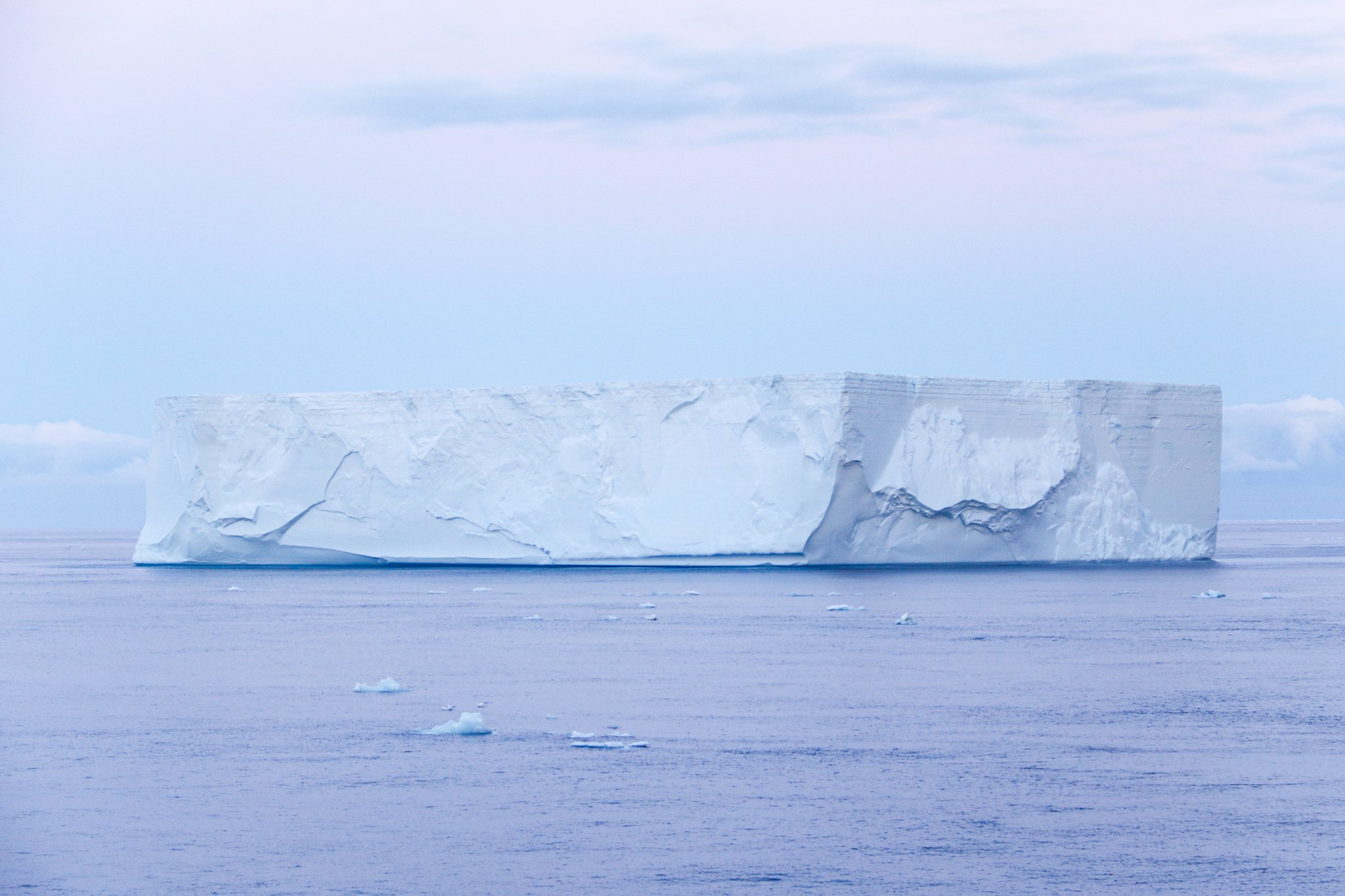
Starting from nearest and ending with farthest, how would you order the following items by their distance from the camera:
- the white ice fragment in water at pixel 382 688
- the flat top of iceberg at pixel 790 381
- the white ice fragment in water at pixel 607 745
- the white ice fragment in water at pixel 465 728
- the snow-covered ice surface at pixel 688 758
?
the snow-covered ice surface at pixel 688 758 → the white ice fragment in water at pixel 607 745 → the white ice fragment in water at pixel 465 728 → the white ice fragment in water at pixel 382 688 → the flat top of iceberg at pixel 790 381

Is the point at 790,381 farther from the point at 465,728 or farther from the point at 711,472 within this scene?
the point at 465,728

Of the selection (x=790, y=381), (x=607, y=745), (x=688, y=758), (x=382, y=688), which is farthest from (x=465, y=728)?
(x=790, y=381)

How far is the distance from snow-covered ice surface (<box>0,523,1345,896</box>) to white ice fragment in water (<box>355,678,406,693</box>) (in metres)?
0.21

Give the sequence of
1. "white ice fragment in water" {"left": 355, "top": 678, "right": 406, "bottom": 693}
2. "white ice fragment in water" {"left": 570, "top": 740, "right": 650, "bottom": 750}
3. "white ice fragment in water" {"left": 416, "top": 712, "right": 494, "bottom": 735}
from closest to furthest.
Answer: "white ice fragment in water" {"left": 570, "top": 740, "right": 650, "bottom": 750}, "white ice fragment in water" {"left": 416, "top": 712, "right": 494, "bottom": 735}, "white ice fragment in water" {"left": 355, "top": 678, "right": 406, "bottom": 693}

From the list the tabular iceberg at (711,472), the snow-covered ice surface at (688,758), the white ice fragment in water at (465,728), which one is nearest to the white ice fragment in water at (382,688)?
the snow-covered ice surface at (688,758)

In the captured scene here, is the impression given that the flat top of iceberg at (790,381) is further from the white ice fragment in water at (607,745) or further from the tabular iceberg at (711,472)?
the white ice fragment in water at (607,745)

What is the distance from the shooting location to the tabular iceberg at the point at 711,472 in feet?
61.3

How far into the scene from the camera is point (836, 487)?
18141 millimetres

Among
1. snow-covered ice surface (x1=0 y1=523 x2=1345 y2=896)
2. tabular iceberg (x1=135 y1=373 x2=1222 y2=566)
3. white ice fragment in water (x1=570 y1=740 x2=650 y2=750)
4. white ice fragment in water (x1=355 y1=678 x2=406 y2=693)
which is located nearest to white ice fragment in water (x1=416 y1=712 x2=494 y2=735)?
snow-covered ice surface (x1=0 y1=523 x2=1345 y2=896)

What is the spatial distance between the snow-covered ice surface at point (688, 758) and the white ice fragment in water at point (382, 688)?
0.67 ft

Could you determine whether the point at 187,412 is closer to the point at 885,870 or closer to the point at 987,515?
the point at 987,515

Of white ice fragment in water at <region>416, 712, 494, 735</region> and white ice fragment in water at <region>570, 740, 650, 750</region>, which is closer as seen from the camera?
white ice fragment in water at <region>570, 740, 650, 750</region>

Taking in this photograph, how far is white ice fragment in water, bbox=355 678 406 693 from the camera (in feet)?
28.9

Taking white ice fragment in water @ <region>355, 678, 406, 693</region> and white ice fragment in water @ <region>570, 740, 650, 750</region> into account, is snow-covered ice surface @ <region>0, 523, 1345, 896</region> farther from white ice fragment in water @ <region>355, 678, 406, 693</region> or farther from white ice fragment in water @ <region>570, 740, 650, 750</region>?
white ice fragment in water @ <region>355, 678, 406, 693</region>
